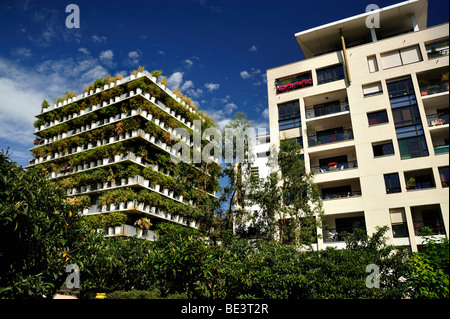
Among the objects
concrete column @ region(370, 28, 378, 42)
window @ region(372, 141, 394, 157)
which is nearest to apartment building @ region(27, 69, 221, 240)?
window @ region(372, 141, 394, 157)

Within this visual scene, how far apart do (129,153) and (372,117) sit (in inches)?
941

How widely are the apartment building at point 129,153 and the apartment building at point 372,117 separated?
9858 millimetres

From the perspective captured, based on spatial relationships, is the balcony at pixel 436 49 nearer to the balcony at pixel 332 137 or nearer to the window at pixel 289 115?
the balcony at pixel 332 137

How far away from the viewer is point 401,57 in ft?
87.7

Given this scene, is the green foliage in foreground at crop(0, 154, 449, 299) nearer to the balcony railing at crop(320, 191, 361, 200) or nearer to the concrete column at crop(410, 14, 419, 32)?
the balcony railing at crop(320, 191, 361, 200)

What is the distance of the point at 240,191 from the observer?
2512 centimetres

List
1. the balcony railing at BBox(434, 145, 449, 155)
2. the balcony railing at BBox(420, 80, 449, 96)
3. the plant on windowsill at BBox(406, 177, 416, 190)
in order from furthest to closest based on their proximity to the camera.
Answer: the balcony railing at BBox(420, 80, 449, 96)
the plant on windowsill at BBox(406, 177, 416, 190)
the balcony railing at BBox(434, 145, 449, 155)

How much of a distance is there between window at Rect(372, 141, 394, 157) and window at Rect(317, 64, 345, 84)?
7309mm

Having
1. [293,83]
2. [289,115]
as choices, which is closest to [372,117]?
[289,115]

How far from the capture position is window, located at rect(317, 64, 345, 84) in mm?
29497

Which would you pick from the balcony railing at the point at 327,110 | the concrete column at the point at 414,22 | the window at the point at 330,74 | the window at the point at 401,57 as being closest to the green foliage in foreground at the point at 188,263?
the balcony railing at the point at 327,110

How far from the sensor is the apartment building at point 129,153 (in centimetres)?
3184

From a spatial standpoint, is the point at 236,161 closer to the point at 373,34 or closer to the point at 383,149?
the point at 383,149
